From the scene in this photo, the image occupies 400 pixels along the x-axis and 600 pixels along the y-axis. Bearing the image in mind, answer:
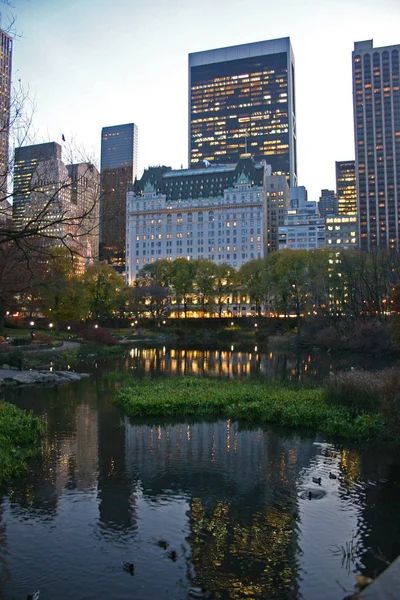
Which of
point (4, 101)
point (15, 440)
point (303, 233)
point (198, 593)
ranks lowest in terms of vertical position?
point (198, 593)

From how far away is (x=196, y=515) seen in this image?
11.8m

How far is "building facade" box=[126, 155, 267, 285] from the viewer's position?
17138 centimetres

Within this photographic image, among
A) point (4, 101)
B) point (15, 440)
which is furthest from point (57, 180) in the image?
point (15, 440)

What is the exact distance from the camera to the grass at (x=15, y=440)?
14.3 m

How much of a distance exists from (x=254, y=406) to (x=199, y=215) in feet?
517

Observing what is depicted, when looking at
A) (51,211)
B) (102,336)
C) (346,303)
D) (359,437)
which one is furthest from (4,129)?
(346,303)

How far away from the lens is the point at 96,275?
292 ft

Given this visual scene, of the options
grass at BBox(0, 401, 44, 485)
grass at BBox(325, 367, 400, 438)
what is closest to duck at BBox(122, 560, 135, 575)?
grass at BBox(0, 401, 44, 485)

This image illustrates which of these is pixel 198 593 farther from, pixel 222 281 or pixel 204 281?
pixel 222 281

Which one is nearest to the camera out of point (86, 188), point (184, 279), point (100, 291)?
point (86, 188)

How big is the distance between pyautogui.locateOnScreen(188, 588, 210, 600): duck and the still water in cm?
12

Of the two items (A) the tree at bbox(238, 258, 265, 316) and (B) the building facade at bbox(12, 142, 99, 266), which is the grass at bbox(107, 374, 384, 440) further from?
(A) the tree at bbox(238, 258, 265, 316)

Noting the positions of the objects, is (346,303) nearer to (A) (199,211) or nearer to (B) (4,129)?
(B) (4,129)

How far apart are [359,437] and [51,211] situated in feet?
45.0
